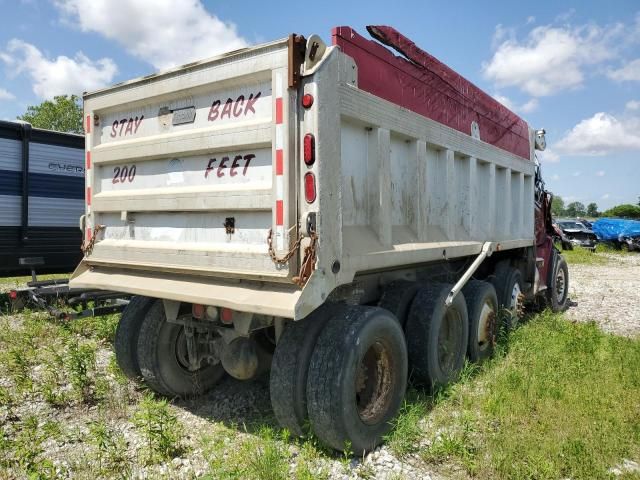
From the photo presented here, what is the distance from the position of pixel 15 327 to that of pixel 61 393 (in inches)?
129

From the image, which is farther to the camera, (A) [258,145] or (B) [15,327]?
(B) [15,327]

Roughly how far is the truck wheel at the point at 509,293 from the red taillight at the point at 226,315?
4.01 metres

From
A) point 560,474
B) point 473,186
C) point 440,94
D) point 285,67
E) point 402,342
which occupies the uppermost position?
point 440,94

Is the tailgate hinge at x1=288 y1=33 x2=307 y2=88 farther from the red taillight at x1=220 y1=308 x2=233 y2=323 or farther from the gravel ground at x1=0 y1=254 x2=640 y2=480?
the gravel ground at x1=0 y1=254 x2=640 y2=480

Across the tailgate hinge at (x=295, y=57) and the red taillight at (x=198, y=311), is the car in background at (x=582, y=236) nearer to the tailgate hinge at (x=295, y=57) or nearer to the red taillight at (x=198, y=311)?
the red taillight at (x=198, y=311)

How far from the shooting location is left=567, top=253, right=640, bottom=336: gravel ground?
793 centimetres

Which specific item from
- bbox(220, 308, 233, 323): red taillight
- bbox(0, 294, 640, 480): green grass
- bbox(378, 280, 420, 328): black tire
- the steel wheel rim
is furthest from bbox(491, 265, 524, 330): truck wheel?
bbox(220, 308, 233, 323): red taillight

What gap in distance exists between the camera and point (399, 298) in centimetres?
436

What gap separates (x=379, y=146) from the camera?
3.80 meters

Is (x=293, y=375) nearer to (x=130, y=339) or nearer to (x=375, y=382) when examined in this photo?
(x=375, y=382)

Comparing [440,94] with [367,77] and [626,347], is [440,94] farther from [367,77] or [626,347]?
[626,347]

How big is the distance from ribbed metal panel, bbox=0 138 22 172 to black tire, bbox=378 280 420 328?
7.23 metres

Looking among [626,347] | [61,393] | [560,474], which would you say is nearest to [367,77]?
[560,474]

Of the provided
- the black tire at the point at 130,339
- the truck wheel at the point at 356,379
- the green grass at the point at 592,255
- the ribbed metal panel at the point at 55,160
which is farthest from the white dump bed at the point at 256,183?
the green grass at the point at 592,255
